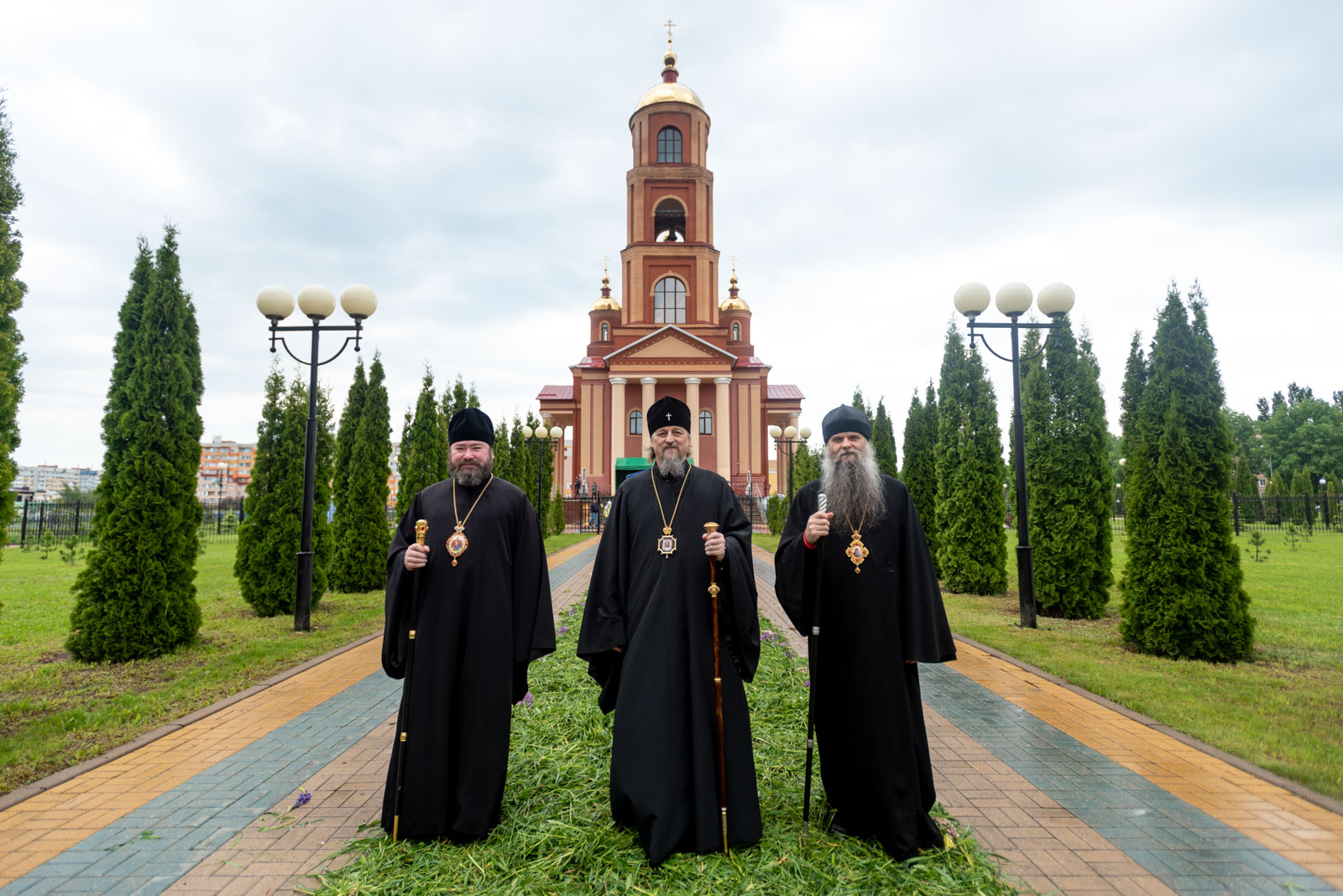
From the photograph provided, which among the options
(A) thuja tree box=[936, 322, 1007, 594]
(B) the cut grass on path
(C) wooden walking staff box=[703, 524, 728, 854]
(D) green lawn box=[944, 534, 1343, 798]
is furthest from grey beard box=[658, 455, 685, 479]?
(A) thuja tree box=[936, 322, 1007, 594]

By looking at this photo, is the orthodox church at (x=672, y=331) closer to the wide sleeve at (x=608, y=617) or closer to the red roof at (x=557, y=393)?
the red roof at (x=557, y=393)

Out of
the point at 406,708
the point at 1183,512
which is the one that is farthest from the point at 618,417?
the point at 406,708

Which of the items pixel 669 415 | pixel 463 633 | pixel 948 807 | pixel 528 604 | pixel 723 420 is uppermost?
pixel 723 420

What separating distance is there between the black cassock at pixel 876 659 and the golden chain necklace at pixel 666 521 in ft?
1.80

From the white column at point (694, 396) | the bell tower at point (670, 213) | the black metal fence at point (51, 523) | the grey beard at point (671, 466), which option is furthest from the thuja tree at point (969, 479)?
the bell tower at point (670, 213)

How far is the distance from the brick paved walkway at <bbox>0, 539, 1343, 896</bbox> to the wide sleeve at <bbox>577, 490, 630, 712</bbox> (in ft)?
4.63

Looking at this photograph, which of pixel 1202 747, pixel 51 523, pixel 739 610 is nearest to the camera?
pixel 739 610

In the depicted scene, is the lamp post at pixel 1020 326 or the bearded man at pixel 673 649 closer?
the bearded man at pixel 673 649

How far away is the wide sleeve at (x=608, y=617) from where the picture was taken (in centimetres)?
309

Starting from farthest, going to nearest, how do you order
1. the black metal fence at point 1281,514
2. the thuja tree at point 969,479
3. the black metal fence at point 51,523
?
the black metal fence at point 1281,514, the black metal fence at point 51,523, the thuja tree at point 969,479

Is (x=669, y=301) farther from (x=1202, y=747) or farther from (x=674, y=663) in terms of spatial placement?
(x=674, y=663)

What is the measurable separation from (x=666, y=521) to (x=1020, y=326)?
23.8 ft

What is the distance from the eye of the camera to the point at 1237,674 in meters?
A: 6.08

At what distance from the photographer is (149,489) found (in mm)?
6918
